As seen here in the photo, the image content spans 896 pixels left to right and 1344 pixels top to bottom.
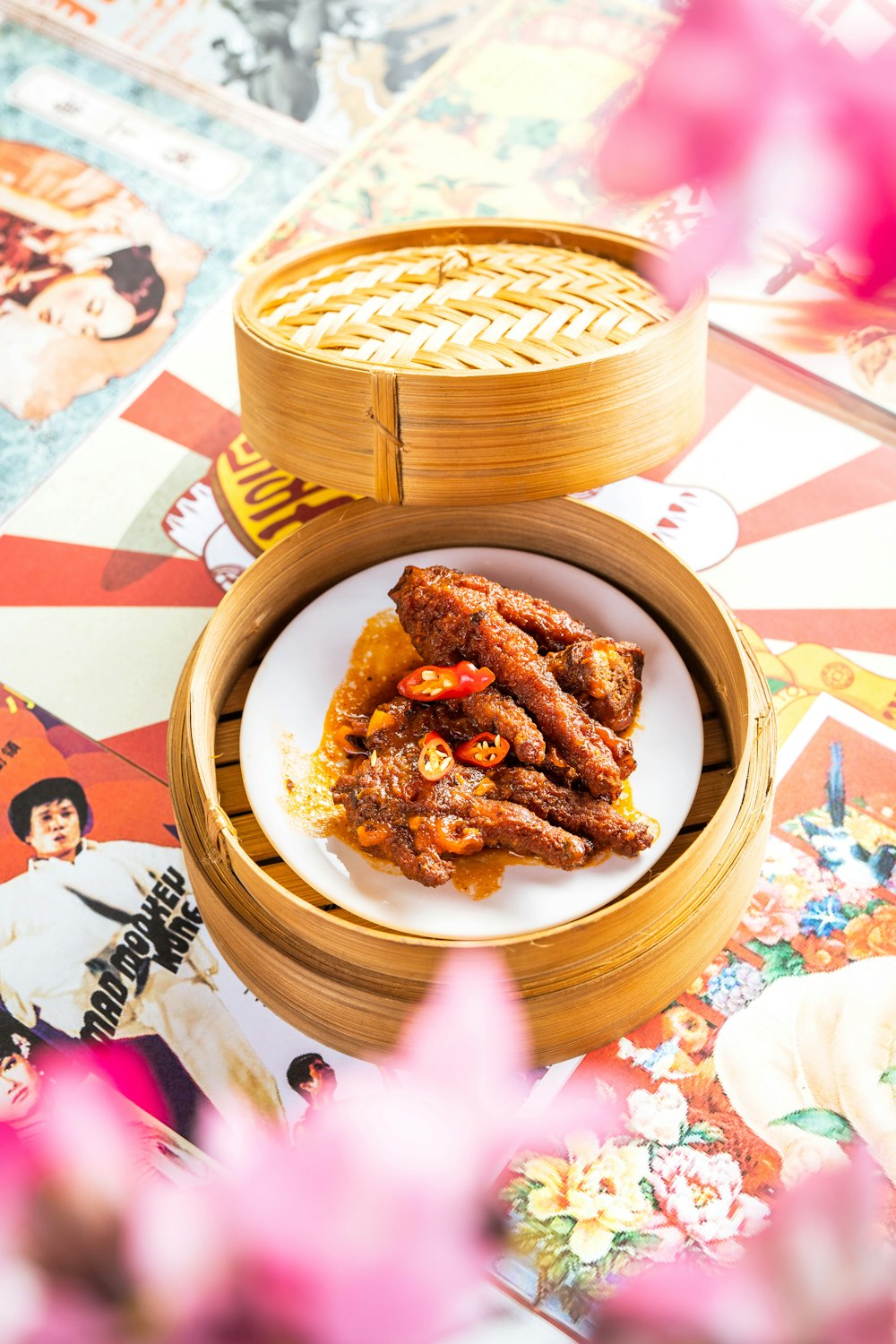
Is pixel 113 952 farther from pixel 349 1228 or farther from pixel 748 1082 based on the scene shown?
pixel 349 1228

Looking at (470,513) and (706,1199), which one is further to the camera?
(470,513)

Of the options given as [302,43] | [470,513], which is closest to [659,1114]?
[470,513]

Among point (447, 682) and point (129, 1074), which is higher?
point (447, 682)

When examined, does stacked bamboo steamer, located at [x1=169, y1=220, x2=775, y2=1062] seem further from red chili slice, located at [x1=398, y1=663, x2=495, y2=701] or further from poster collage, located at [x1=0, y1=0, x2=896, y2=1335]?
red chili slice, located at [x1=398, y1=663, x2=495, y2=701]

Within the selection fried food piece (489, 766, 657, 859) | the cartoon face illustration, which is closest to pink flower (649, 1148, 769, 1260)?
fried food piece (489, 766, 657, 859)

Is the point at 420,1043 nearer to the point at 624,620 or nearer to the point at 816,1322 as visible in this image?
the point at 816,1322

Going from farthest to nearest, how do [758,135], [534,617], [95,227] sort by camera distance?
[95,227] → [534,617] → [758,135]
